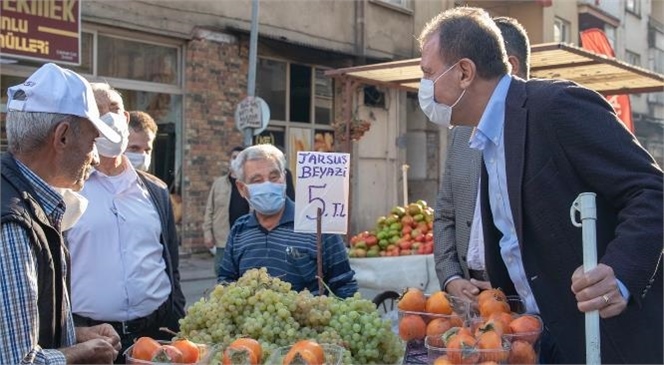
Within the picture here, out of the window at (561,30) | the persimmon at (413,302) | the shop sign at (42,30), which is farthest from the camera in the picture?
the window at (561,30)

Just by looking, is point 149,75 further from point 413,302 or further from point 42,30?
point 413,302

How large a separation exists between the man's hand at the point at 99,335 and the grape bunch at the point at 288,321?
0.73ft

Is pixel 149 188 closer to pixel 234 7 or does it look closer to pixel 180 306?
pixel 180 306

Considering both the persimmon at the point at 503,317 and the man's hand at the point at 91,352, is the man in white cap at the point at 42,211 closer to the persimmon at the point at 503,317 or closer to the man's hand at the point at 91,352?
the man's hand at the point at 91,352

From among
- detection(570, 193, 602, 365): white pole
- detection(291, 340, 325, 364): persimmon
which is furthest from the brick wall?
detection(570, 193, 602, 365): white pole

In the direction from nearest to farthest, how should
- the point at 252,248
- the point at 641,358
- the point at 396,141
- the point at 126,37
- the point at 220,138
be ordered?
1. the point at 641,358
2. the point at 252,248
3. the point at 126,37
4. the point at 220,138
5. the point at 396,141

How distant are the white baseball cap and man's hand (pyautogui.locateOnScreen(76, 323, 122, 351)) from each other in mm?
697

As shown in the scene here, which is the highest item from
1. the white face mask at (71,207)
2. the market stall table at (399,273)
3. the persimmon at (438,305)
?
the white face mask at (71,207)

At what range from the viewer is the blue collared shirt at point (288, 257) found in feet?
11.6

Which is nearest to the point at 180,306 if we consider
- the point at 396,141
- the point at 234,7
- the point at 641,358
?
the point at 641,358

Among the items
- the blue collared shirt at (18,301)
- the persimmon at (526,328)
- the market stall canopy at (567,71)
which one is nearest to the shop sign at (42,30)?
the market stall canopy at (567,71)

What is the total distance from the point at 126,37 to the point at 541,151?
10.7 meters

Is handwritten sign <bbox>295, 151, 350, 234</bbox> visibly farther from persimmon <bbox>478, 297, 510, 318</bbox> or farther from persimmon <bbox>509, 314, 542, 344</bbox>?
persimmon <bbox>509, 314, 542, 344</bbox>

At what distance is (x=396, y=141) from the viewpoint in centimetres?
1780
